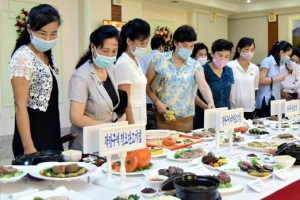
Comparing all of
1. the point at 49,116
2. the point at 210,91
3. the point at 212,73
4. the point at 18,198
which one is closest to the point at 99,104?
the point at 49,116

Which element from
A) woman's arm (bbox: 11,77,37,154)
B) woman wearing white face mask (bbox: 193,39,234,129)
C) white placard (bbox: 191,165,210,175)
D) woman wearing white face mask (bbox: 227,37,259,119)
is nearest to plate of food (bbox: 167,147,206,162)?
white placard (bbox: 191,165,210,175)

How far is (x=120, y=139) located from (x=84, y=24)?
5.01m

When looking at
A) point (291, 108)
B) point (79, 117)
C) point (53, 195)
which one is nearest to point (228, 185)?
point (53, 195)

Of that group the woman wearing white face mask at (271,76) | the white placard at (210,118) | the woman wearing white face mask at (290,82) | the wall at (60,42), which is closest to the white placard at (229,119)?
the white placard at (210,118)

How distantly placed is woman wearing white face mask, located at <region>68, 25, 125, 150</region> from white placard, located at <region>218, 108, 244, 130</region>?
1.82 ft

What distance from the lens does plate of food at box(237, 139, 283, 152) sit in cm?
186

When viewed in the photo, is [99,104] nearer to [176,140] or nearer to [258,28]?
[176,140]

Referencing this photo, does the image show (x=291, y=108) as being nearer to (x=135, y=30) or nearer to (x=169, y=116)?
(x=169, y=116)

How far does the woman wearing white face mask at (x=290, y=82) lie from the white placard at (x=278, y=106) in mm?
1866

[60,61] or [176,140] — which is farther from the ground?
[60,61]

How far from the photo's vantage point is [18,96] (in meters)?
1.63

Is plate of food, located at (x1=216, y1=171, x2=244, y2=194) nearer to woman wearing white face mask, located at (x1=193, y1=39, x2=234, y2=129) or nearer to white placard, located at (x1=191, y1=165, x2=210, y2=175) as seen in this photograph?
white placard, located at (x1=191, y1=165, x2=210, y2=175)

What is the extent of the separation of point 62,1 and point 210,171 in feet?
16.3

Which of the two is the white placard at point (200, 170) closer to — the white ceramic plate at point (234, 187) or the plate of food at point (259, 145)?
the white ceramic plate at point (234, 187)
